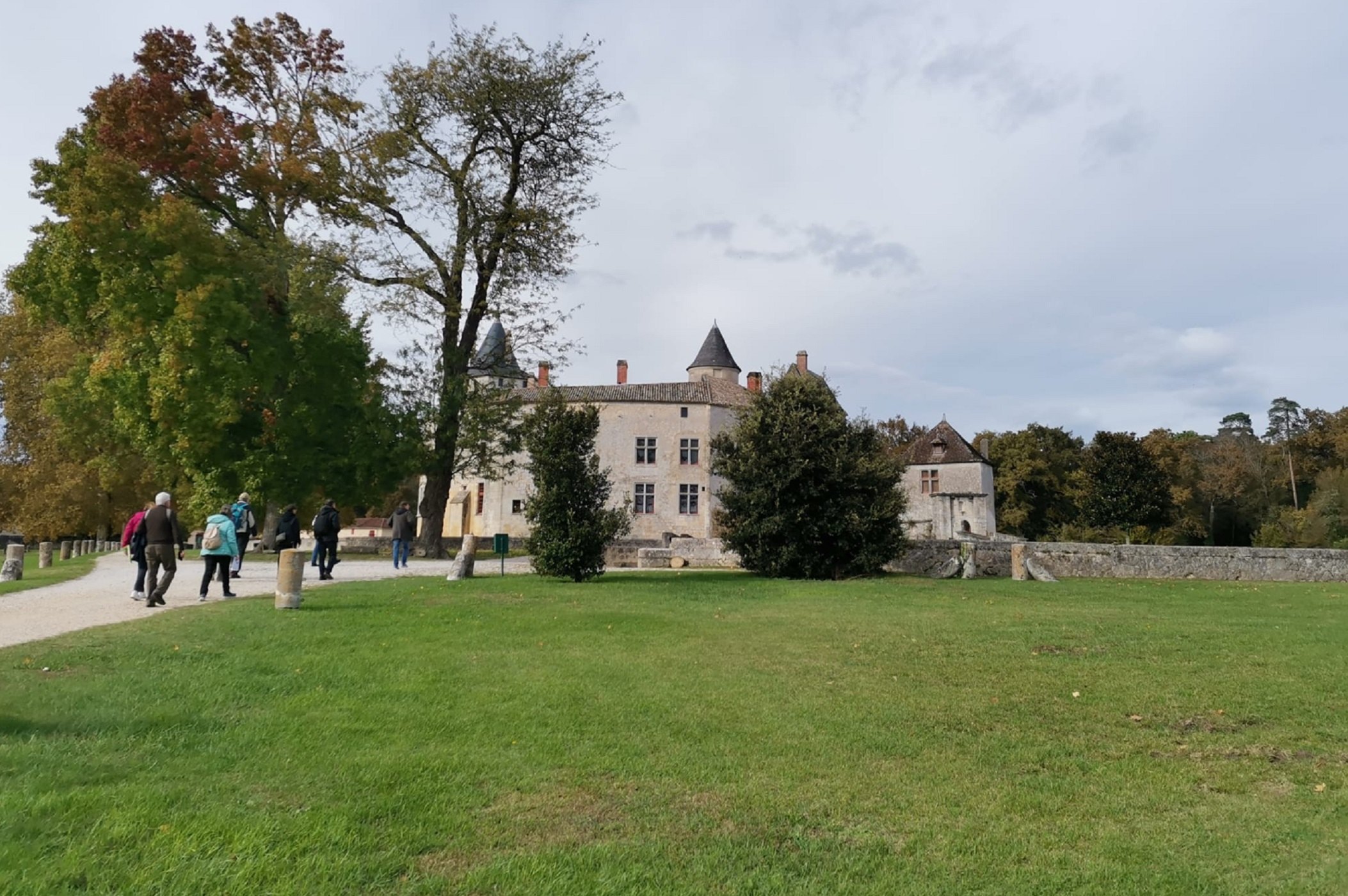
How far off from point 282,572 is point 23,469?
98.6 feet

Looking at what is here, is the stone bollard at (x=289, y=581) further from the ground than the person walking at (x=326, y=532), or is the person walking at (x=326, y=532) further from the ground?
the person walking at (x=326, y=532)

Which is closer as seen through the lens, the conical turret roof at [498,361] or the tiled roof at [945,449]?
the conical turret roof at [498,361]

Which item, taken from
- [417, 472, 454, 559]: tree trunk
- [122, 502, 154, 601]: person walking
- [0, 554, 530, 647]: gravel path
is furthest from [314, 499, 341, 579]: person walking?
[417, 472, 454, 559]: tree trunk

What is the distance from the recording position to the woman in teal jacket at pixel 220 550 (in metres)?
13.1

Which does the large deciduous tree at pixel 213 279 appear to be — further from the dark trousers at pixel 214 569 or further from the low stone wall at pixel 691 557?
the dark trousers at pixel 214 569

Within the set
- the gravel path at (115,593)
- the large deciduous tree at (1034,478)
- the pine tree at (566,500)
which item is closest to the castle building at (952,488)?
the large deciduous tree at (1034,478)

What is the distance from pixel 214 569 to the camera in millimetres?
12930

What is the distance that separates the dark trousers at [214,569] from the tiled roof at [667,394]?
33.1m

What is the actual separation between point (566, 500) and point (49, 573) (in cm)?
1129

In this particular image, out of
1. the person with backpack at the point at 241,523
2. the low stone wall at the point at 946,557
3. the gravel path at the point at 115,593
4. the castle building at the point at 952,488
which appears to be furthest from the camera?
the castle building at the point at 952,488

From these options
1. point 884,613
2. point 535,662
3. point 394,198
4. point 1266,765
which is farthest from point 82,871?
point 394,198

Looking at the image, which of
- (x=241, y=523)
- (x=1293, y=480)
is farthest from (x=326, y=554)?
(x=1293, y=480)

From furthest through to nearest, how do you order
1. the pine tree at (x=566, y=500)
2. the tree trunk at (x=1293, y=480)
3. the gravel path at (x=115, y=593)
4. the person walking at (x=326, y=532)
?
1. the tree trunk at (x=1293, y=480)
2. the person walking at (x=326, y=532)
3. the pine tree at (x=566, y=500)
4. the gravel path at (x=115, y=593)

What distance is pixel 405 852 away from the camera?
11.6ft
